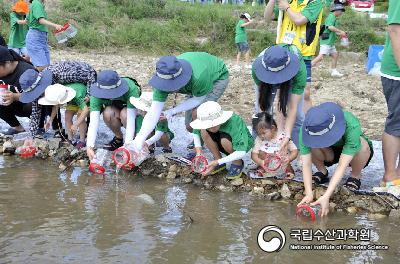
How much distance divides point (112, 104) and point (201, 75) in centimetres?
101

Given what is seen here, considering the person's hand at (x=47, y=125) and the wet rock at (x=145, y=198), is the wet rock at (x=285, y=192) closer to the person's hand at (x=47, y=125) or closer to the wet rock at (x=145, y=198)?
the wet rock at (x=145, y=198)

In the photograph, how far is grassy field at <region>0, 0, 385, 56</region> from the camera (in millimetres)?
14023

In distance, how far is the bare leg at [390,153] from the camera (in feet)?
12.5

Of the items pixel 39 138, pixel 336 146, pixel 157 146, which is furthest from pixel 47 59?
Result: pixel 336 146

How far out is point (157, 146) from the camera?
5.08 m

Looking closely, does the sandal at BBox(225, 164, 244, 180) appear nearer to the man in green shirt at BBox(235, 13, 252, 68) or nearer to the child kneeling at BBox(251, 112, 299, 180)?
the child kneeling at BBox(251, 112, 299, 180)

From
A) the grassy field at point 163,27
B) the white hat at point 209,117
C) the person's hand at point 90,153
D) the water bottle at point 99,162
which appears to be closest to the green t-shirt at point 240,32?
the grassy field at point 163,27

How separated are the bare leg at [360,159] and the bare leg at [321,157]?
17 cm

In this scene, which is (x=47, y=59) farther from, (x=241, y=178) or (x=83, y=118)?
(x=241, y=178)

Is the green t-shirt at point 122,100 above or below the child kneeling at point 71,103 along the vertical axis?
above

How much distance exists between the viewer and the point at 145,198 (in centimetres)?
394

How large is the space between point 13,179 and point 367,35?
12274 millimetres

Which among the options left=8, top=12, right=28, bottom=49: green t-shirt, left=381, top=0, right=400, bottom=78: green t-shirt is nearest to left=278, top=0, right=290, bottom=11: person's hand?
left=381, top=0, right=400, bottom=78: green t-shirt

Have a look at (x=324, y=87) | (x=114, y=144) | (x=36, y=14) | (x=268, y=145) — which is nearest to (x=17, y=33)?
(x=36, y=14)
